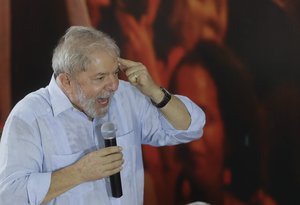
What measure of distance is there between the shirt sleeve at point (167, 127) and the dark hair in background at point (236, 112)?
245 millimetres

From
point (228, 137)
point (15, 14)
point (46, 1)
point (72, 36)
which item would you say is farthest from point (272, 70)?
point (15, 14)

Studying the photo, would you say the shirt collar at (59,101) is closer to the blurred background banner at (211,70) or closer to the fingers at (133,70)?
the fingers at (133,70)

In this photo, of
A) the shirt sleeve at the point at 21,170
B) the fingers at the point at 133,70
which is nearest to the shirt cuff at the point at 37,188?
the shirt sleeve at the point at 21,170

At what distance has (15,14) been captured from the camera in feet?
8.00

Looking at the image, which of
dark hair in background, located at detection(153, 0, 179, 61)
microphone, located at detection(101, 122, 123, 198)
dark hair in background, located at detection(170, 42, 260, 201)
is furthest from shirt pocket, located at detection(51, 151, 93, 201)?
dark hair in background, located at detection(153, 0, 179, 61)

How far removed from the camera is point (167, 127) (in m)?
1.54

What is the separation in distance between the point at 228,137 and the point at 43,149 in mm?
811

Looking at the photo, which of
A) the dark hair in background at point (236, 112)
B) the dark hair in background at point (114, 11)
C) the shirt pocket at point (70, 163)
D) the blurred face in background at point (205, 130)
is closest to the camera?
the shirt pocket at point (70, 163)

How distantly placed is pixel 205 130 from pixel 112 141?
0.74 metres

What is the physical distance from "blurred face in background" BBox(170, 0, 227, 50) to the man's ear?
678mm

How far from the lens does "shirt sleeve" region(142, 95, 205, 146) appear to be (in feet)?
5.01

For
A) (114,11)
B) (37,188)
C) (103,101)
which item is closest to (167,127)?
(103,101)

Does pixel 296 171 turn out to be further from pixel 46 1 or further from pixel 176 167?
pixel 46 1

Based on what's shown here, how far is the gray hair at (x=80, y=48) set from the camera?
4.38 feet
